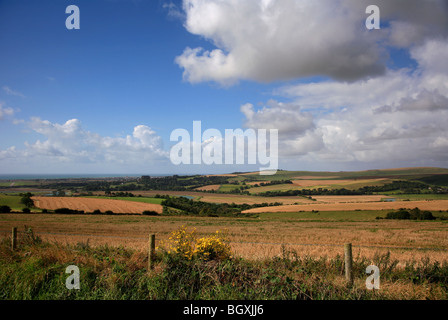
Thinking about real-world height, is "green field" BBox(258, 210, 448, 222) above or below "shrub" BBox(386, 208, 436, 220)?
below

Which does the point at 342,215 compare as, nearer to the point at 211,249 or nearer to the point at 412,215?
the point at 412,215

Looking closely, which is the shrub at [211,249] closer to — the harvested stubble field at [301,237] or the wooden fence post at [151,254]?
the wooden fence post at [151,254]

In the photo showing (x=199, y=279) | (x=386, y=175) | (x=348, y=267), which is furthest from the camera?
(x=386, y=175)

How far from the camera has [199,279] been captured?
6258 mm

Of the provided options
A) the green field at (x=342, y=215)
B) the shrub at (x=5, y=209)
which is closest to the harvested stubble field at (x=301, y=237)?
the green field at (x=342, y=215)

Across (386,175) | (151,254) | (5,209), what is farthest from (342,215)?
(386,175)

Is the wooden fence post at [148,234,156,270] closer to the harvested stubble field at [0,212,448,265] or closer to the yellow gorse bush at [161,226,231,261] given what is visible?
the yellow gorse bush at [161,226,231,261]

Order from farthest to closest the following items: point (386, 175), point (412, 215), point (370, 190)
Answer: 1. point (386, 175)
2. point (370, 190)
3. point (412, 215)

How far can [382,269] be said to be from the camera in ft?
24.6

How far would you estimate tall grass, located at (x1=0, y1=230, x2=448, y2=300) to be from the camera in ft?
18.7

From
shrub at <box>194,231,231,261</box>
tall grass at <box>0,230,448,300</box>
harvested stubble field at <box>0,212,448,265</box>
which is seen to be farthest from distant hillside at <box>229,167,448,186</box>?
shrub at <box>194,231,231,261</box>
